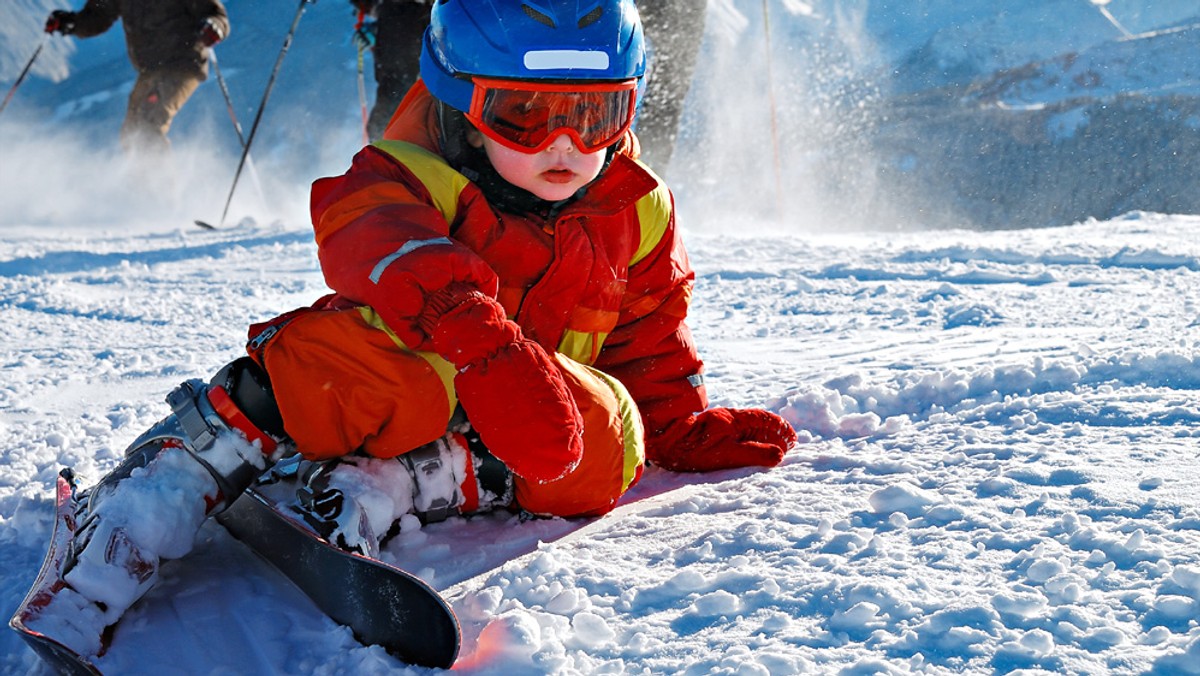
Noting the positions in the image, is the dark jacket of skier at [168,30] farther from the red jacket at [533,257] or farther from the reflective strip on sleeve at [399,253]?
the reflective strip on sleeve at [399,253]

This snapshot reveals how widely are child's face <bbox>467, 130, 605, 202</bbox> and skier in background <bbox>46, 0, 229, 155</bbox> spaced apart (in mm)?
6243

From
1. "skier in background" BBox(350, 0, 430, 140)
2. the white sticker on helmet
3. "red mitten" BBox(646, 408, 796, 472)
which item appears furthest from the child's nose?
"skier in background" BBox(350, 0, 430, 140)

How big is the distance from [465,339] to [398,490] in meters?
0.34

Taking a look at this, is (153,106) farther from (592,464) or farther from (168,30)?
(592,464)

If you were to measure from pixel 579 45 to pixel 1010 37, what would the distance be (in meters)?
15.0

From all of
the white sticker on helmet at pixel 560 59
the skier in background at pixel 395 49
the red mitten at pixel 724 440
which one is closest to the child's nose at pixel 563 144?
the white sticker on helmet at pixel 560 59

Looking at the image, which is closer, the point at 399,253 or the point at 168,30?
the point at 399,253

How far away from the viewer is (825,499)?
153 cm

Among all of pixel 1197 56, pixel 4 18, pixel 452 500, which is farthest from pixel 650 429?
pixel 4 18

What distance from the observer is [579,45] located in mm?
1596

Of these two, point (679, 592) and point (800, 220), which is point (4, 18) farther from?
point (679, 592)

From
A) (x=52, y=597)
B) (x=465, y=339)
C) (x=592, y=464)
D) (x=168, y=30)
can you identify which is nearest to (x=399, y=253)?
(x=465, y=339)

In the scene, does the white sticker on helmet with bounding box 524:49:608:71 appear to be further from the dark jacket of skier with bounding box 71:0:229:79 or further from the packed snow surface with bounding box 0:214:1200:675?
the dark jacket of skier with bounding box 71:0:229:79

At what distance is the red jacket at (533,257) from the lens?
1.41 meters
